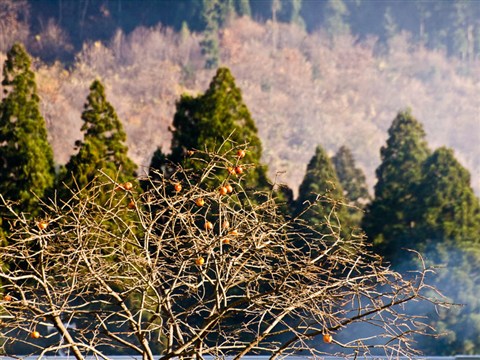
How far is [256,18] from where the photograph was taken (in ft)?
58.1

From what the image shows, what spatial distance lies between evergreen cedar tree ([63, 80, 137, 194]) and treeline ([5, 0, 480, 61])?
7.08m

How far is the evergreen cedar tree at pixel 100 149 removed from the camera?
31.5ft

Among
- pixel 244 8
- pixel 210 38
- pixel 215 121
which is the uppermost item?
pixel 244 8

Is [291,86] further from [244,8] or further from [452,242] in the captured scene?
[452,242]

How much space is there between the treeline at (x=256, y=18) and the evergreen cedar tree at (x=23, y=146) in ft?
22.4

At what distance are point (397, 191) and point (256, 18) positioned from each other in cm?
793

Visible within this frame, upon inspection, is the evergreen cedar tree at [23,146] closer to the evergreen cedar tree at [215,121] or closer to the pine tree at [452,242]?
the evergreen cedar tree at [215,121]

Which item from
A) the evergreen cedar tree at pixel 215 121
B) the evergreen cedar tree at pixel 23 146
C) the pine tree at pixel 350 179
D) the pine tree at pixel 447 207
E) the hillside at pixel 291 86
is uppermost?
the hillside at pixel 291 86

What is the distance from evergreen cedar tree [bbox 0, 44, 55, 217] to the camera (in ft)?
32.4

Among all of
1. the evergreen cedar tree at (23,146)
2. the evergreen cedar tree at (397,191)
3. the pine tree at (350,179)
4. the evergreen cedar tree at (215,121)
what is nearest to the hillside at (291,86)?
the pine tree at (350,179)

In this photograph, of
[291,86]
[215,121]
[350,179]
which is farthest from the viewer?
[291,86]

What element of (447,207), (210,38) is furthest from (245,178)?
(210,38)

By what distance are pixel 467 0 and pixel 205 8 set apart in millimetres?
4753

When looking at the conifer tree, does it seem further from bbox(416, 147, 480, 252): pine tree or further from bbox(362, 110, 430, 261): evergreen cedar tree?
bbox(416, 147, 480, 252): pine tree
